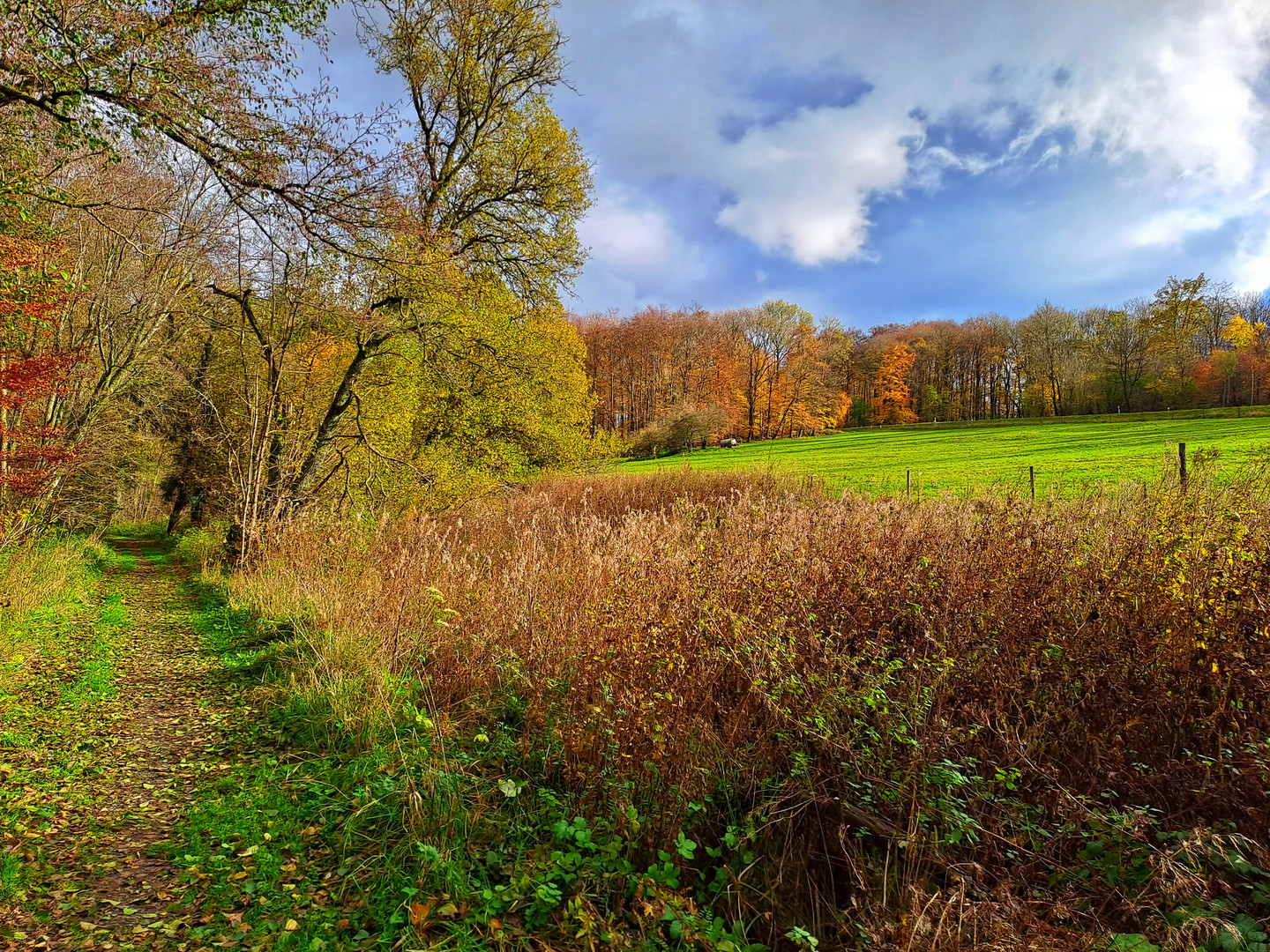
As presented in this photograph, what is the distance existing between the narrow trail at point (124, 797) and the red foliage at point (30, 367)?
406cm

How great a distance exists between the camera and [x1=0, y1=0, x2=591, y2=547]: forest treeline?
564 centimetres

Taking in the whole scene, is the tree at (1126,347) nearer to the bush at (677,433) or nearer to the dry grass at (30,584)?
the bush at (677,433)

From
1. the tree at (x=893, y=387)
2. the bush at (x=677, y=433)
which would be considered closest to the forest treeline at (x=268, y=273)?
the bush at (x=677, y=433)

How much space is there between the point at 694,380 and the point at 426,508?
41974mm

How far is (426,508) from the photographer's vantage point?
1223 cm

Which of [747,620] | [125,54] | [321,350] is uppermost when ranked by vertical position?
[125,54]

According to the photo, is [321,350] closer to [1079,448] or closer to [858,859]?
[858,859]

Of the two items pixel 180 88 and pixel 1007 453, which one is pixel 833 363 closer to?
pixel 1007 453

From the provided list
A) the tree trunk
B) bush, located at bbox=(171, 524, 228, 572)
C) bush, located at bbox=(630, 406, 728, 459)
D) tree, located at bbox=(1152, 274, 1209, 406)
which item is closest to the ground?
the tree trunk

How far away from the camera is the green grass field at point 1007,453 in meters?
17.0

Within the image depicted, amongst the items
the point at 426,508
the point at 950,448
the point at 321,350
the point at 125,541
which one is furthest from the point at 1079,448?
the point at 125,541

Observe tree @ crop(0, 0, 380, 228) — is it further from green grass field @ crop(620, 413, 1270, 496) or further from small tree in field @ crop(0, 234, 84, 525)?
green grass field @ crop(620, 413, 1270, 496)

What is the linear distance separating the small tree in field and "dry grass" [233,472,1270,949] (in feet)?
16.7

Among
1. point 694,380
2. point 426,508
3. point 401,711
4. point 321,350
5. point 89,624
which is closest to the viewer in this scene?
point 401,711
